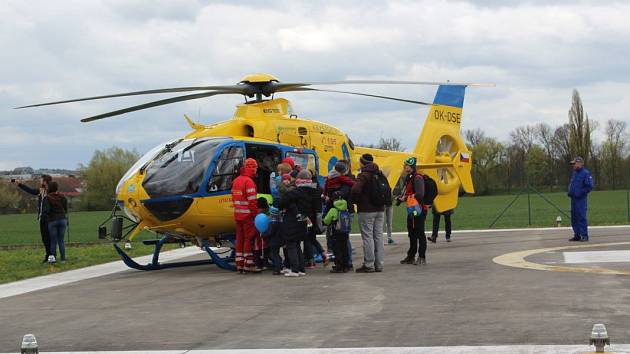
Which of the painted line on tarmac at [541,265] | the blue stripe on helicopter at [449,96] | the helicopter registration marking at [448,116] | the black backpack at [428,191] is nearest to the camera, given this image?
the painted line on tarmac at [541,265]

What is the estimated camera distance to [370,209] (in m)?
14.7

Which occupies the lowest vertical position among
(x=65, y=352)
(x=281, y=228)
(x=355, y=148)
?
(x=65, y=352)

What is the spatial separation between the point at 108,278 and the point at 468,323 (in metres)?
8.70

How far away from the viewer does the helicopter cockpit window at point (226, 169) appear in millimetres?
15703

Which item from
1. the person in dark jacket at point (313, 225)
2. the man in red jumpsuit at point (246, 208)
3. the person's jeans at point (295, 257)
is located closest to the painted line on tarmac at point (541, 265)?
the person in dark jacket at point (313, 225)

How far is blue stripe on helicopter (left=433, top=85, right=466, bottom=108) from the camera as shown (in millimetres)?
24234

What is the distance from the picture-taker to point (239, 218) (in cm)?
1525

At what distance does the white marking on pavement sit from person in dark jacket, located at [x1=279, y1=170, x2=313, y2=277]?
185 inches

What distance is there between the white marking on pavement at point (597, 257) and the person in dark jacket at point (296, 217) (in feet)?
15.4

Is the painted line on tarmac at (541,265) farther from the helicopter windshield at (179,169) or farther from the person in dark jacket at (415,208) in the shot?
the helicopter windshield at (179,169)

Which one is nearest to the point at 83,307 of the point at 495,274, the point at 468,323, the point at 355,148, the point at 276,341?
the point at 276,341

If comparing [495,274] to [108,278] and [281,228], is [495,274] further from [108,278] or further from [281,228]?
[108,278]

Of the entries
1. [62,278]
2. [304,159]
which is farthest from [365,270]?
[62,278]

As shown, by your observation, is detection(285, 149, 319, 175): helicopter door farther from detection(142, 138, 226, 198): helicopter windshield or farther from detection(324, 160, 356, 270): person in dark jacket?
detection(324, 160, 356, 270): person in dark jacket
